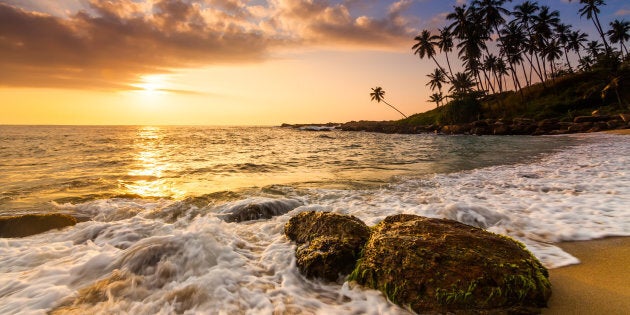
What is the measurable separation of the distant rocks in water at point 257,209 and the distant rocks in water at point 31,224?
2.91 m

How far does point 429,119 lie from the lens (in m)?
74.6

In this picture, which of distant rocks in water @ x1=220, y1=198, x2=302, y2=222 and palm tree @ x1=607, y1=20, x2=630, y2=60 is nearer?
distant rocks in water @ x1=220, y1=198, x2=302, y2=222

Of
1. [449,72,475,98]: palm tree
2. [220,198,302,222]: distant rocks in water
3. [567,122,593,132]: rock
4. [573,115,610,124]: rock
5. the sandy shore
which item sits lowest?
[567,122,593,132]: rock

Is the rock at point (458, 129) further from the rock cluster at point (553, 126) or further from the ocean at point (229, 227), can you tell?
the ocean at point (229, 227)

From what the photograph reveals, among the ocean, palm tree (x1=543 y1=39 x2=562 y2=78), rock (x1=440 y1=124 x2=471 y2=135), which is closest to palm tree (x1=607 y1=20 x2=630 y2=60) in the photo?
palm tree (x1=543 y1=39 x2=562 y2=78)

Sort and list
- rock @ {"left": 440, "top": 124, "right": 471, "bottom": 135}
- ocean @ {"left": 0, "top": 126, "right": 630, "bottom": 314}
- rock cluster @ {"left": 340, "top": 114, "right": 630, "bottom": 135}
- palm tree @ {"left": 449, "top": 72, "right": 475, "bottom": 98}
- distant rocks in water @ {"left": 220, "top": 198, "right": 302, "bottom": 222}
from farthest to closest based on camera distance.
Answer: palm tree @ {"left": 449, "top": 72, "right": 475, "bottom": 98} → rock @ {"left": 440, "top": 124, "right": 471, "bottom": 135} → rock cluster @ {"left": 340, "top": 114, "right": 630, "bottom": 135} → distant rocks in water @ {"left": 220, "top": 198, "right": 302, "bottom": 222} → ocean @ {"left": 0, "top": 126, "right": 630, "bottom": 314}

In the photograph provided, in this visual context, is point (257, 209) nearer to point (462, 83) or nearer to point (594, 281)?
point (594, 281)

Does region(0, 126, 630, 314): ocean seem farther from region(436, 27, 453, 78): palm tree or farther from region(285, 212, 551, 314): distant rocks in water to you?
region(436, 27, 453, 78): palm tree

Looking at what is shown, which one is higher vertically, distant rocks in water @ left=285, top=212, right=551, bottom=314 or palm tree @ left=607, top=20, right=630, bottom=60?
palm tree @ left=607, top=20, right=630, bottom=60

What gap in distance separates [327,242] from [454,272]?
64.4 inches

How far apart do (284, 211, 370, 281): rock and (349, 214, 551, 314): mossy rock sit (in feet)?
0.82

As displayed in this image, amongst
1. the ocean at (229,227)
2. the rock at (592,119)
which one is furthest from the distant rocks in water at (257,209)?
the rock at (592,119)

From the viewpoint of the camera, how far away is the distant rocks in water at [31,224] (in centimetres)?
566

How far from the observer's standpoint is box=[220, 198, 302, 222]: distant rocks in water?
265 inches
